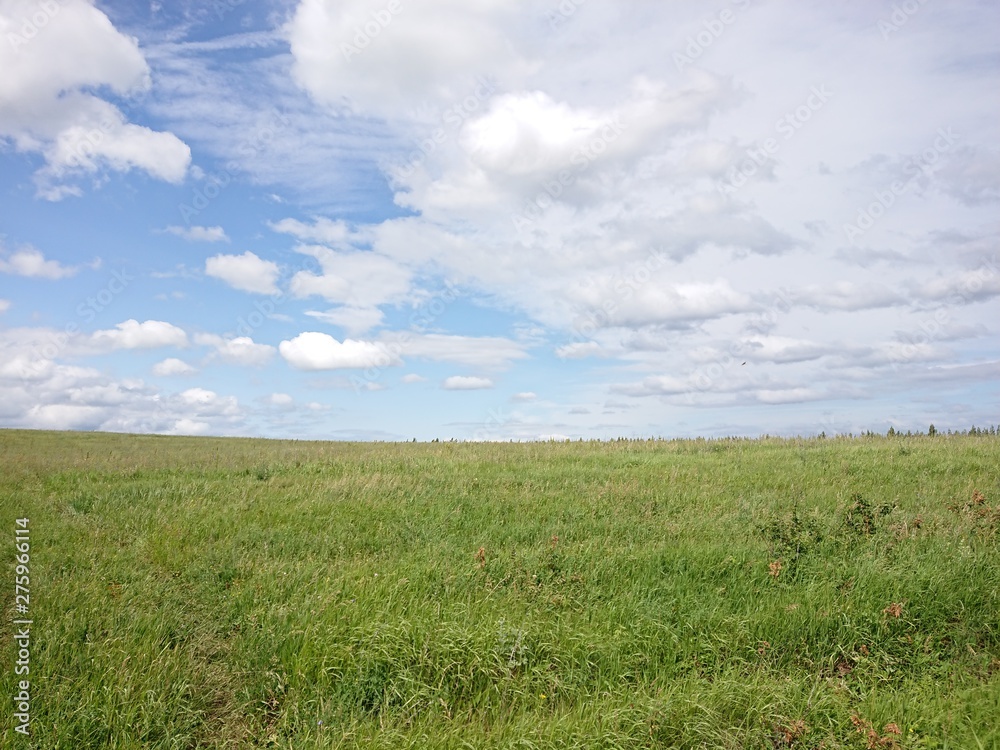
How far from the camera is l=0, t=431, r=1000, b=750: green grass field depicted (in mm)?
5398

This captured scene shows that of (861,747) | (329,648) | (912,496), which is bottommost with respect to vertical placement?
(861,747)

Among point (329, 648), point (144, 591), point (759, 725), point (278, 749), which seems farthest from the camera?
point (144, 591)

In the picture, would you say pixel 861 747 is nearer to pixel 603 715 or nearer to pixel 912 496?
pixel 603 715

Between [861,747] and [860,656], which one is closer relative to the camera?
[861,747]

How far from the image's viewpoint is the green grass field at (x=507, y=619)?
17.7ft

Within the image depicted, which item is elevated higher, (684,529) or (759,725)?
(684,529)

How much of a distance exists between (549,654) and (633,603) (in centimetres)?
156

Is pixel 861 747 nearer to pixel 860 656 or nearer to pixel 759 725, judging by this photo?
pixel 759 725

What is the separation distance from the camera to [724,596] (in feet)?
26.1

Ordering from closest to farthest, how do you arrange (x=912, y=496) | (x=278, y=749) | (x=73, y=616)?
(x=278, y=749), (x=73, y=616), (x=912, y=496)

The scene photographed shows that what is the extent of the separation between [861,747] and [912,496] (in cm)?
909

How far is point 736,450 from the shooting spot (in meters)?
20.8

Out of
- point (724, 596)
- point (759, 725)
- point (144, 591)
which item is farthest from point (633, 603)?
point (144, 591)

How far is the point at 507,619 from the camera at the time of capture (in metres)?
6.82
